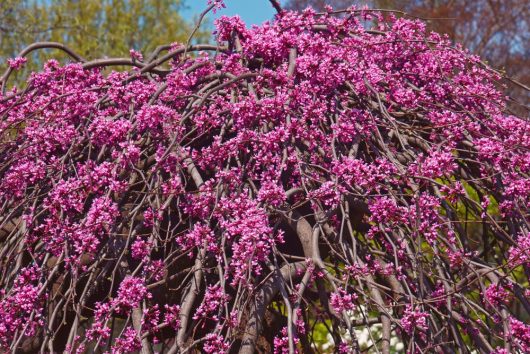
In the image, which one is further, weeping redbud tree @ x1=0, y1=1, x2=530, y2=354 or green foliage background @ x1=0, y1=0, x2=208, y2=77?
green foliage background @ x1=0, y1=0, x2=208, y2=77

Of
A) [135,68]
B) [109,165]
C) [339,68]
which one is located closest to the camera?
[109,165]

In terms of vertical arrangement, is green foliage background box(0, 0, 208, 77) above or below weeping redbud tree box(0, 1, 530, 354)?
above

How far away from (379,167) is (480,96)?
0.72 metres

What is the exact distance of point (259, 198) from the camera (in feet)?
7.57

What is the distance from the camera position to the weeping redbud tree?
225 centimetres

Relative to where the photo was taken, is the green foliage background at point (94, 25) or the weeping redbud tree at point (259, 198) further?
the green foliage background at point (94, 25)

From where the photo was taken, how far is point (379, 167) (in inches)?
97.5

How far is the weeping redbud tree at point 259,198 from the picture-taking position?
225 centimetres

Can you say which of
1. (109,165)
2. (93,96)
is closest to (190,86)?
(93,96)

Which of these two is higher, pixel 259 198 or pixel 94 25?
pixel 94 25

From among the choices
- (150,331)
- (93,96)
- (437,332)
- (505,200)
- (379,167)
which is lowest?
(437,332)

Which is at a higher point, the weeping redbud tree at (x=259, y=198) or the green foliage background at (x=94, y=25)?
the green foliage background at (x=94, y=25)

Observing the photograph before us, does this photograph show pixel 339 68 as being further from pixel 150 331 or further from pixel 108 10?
pixel 108 10

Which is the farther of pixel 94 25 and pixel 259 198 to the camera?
pixel 94 25
